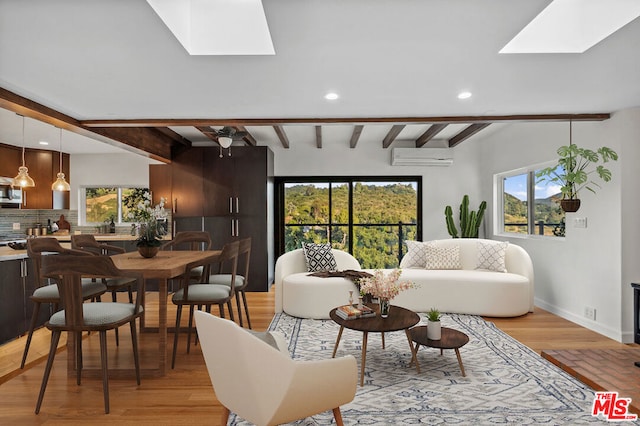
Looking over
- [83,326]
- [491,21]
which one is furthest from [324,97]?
[83,326]

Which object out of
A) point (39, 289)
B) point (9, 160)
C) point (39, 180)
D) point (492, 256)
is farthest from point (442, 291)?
point (9, 160)

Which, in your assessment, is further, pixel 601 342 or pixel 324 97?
pixel 601 342

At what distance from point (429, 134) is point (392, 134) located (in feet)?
1.83

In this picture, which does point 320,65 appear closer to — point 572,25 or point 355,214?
point 572,25

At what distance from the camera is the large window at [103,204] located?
7.05 m

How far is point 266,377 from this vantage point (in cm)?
175

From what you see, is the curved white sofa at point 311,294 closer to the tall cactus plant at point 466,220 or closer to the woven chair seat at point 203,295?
the woven chair seat at point 203,295

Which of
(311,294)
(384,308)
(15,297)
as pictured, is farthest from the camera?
(311,294)

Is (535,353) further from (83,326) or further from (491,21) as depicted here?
(83,326)

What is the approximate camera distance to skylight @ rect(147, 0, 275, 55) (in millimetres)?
→ 2113

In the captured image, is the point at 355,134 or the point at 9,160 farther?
the point at 9,160

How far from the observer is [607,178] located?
145 inches

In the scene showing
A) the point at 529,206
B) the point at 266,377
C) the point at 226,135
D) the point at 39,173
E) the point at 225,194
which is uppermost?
the point at 226,135

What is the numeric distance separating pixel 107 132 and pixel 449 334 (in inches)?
160
